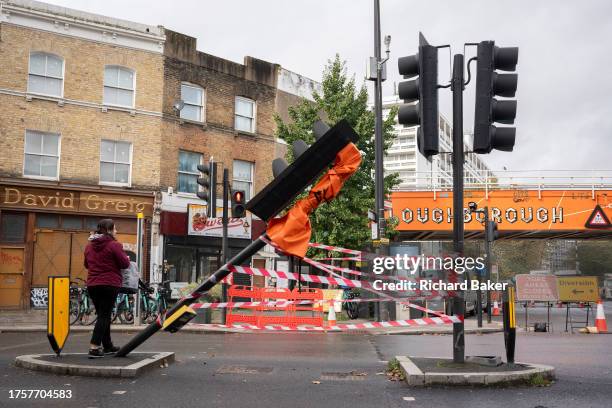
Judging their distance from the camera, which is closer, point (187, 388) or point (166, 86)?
point (187, 388)

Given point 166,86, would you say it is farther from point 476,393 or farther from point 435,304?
point 476,393

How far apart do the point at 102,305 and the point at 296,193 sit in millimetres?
2930

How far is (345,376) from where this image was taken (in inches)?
300

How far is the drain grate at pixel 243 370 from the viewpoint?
25.6 feet

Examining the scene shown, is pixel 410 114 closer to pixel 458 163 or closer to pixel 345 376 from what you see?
pixel 458 163

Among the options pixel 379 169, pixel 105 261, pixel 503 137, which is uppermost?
pixel 379 169

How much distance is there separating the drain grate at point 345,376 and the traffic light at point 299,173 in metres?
2.06

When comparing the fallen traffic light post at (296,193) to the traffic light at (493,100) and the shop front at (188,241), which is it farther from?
the shop front at (188,241)

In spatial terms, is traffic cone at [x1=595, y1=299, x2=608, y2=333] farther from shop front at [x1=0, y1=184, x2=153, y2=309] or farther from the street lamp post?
shop front at [x1=0, y1=184, x2=153, y2=309]

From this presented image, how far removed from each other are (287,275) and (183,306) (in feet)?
6.62

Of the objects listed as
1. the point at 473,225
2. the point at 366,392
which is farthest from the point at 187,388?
the point at 473,225

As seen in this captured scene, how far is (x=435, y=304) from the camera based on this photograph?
1036 cm

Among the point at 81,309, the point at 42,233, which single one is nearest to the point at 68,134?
the point at 42,233

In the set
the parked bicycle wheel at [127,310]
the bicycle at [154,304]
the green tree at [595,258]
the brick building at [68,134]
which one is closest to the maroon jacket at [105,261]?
the parked bicycle wheel at [127,310]
